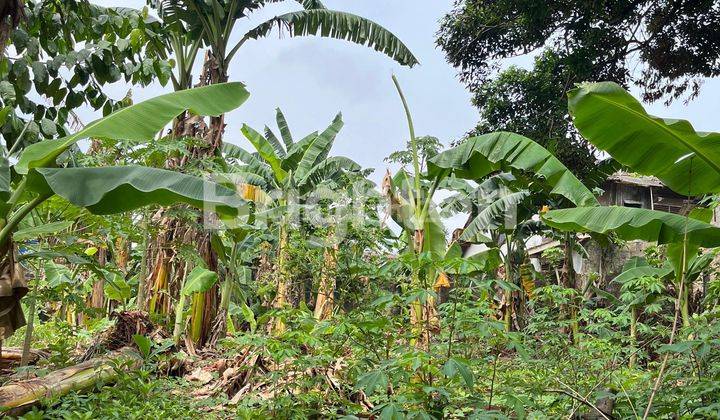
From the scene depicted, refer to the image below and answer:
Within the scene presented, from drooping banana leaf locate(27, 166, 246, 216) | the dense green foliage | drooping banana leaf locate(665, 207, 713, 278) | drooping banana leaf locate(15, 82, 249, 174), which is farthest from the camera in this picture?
drooping banana leaf locate(665, 207, 713, 278)

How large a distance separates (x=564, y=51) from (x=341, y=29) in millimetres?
4061

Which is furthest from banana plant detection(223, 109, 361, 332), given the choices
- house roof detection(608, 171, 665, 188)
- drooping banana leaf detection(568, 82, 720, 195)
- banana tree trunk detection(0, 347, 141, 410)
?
house roof detection(608, 171, 665, 188)

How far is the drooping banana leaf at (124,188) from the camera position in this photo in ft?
10.7

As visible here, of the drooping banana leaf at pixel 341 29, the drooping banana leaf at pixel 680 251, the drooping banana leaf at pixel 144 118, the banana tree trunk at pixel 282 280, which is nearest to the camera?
the drooping banana leaf at pixel 144 118

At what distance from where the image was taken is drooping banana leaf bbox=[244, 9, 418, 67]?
29.2ft

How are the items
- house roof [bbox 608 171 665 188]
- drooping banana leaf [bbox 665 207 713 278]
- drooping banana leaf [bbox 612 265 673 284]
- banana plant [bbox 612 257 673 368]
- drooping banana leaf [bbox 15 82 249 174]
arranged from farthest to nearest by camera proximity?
house roof [bbox 608 171 665 188] → drooping banana leaf [bbox 612 265 673 284] → banana plant [bbox 612 257 673 368] → drooping banana leaf [bbox 665 207 713 278] → drooping banana leaf [bbox 15 82 249 174]

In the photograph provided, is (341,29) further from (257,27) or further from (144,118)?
(144,118)

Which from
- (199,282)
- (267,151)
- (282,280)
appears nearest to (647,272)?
(282,280)

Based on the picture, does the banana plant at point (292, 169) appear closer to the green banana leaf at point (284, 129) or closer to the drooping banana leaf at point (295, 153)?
the drooping banana leaf at point (295, 153)

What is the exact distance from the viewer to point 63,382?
15.8ft

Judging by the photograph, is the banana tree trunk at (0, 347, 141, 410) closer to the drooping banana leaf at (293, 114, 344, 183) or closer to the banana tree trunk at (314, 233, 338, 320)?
the banana tree trunk at (314, 233, 338, 320)

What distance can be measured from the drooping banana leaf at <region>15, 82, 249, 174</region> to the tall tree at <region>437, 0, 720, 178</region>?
22.5 ft

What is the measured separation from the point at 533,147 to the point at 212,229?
3.39 metres

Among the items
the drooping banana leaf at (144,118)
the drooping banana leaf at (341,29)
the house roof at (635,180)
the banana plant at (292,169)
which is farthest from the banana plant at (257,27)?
the house roof at (635,180)
